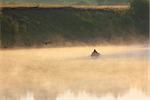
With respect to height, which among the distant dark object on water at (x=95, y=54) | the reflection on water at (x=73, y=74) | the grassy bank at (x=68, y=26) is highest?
the grassy bank at (x=68, y=26)

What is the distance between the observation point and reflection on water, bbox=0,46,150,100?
1.39 metres

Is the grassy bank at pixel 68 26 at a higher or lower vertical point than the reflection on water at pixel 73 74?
higher

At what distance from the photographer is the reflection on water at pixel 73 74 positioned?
4.58 feet

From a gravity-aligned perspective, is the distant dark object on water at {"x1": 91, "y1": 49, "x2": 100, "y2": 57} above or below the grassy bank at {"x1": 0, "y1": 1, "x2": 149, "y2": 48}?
below

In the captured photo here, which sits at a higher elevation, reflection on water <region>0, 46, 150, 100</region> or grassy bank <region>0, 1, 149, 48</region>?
grassy bank <region>0, 1, 149, 48</region>

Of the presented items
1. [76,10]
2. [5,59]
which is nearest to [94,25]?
[76,10]

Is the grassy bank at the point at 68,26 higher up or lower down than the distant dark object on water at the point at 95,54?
higher up

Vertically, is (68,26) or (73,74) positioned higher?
(68,26)

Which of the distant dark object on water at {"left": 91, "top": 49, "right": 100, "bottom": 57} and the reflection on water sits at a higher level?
the distant dark object on water at {"left": 91, "top": 49, "right": 100, "bottom": 57}

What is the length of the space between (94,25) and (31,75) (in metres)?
0.28

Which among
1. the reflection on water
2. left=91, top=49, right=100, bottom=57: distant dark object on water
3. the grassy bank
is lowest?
the reflection on water

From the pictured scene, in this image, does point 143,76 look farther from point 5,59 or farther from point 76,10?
point 5,59

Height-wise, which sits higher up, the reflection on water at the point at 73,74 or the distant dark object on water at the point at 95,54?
the distant dark object on water at the point at 95,54

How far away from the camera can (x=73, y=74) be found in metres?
1.41
